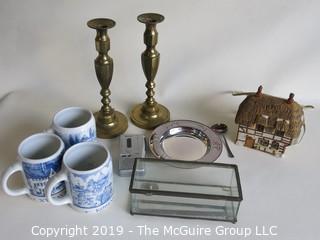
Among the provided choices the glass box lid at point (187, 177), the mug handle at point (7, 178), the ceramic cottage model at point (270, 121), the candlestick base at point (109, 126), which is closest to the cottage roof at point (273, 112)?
the ceramic cottage model at point (270, 121)

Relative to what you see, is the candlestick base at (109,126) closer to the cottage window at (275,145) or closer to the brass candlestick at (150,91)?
the brass candlestick at (150,91)

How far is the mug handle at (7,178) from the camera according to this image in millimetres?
534

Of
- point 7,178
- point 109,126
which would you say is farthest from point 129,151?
point 7,178

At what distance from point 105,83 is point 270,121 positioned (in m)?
0.31

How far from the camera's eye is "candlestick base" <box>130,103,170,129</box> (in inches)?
29.0

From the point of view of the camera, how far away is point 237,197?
0.54 meters

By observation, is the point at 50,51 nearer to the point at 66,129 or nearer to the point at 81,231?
the point at 66,129

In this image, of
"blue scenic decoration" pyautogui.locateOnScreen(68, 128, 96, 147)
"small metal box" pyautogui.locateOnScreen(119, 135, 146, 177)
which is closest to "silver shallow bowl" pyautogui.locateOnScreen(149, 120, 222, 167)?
"small metal box" pyautogui.locateOnScreen(119, 135, 146, 177)

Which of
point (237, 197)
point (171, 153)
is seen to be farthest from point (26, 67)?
point (237, 197)

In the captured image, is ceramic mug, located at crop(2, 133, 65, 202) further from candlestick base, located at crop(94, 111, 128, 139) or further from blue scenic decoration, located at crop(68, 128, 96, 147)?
candlestick base, located at crop(94, 111, 128, 139)

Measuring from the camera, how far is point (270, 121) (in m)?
0.64

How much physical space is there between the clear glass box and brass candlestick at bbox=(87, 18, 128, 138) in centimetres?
14

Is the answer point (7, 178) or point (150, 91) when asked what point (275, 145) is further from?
point (7, 178)

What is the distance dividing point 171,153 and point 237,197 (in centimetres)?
17
